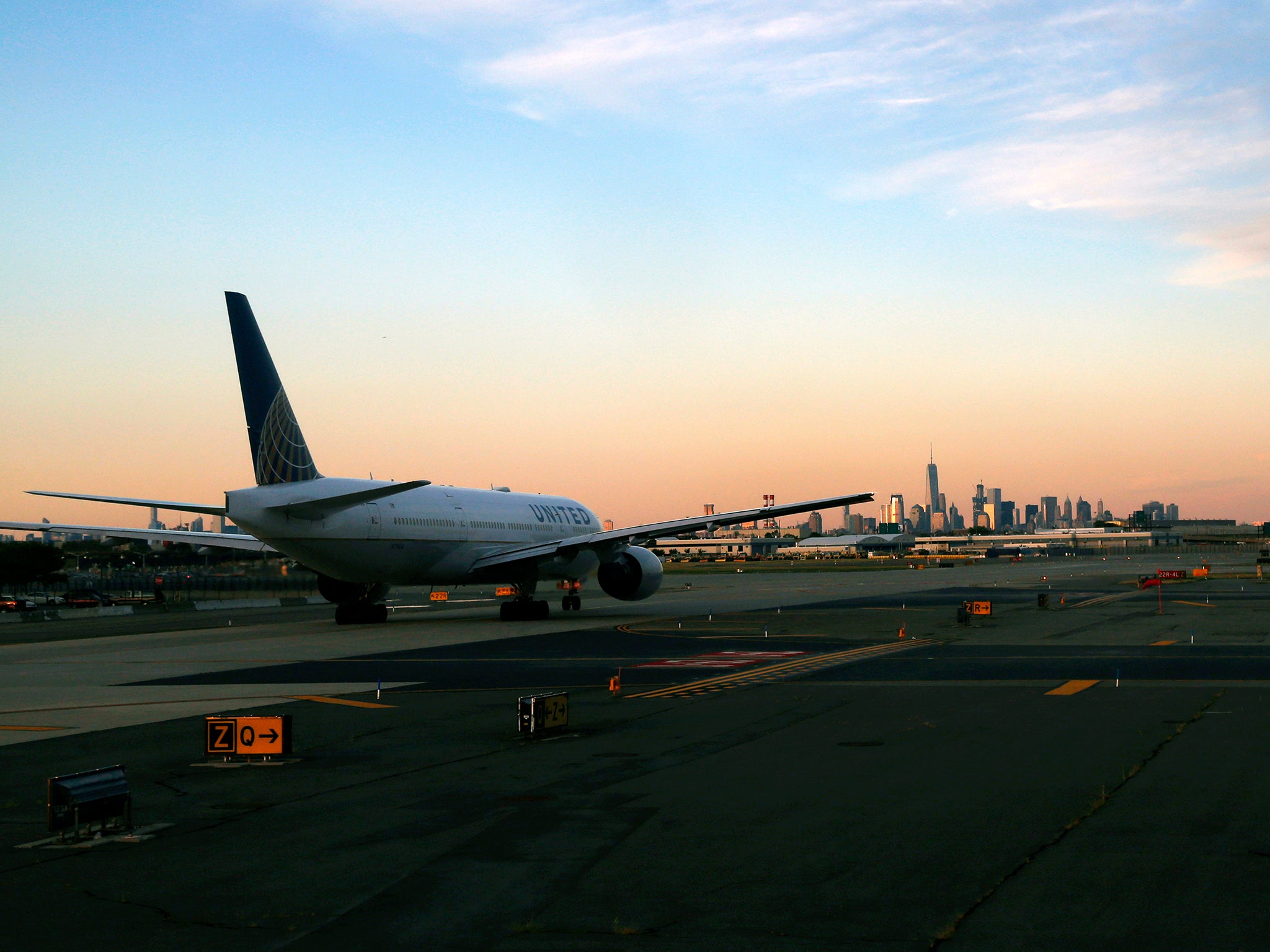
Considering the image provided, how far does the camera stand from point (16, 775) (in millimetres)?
14852

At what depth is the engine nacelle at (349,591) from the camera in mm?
46625

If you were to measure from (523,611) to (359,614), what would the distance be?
21.6 ft

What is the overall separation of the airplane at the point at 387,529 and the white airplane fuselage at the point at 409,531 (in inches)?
2.0

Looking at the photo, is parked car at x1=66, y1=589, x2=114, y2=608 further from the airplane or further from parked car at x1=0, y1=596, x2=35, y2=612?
the airplane

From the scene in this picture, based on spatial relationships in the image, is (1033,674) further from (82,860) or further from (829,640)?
(82,860)

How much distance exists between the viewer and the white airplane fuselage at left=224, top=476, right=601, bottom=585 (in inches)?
1484

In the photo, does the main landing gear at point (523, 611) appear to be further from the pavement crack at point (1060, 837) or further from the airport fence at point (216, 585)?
the pavement crack at point (1060, 837)

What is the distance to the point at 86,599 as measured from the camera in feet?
226

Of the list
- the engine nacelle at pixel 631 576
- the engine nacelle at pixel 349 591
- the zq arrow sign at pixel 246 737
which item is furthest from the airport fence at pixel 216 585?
the zq arrow sign at pixel 246 737

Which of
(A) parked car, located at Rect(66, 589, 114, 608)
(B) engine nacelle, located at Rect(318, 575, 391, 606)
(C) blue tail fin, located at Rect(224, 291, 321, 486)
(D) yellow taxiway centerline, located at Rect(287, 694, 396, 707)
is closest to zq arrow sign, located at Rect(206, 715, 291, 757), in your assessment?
(D) yellow taxiway centerline, located at Rect(287, 694, 396, 707)

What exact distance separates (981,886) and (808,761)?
19.7 feet

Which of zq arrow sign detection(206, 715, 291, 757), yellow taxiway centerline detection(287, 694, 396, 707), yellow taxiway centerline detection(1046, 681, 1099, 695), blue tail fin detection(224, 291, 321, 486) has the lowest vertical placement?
yellow taxiway centerline detection(1046, 681, 1099, 695)

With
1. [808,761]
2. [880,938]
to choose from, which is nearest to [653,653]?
[808,761]

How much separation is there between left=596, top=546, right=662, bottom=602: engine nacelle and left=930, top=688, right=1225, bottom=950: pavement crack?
31.7 metres
